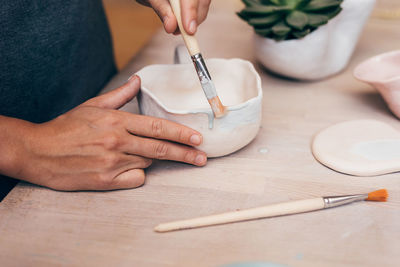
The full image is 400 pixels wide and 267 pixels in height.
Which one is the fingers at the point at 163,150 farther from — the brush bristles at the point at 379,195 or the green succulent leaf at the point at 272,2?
the green succulent leaf at the point at 272,2

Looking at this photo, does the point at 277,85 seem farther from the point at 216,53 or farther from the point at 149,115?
the point at 149,115

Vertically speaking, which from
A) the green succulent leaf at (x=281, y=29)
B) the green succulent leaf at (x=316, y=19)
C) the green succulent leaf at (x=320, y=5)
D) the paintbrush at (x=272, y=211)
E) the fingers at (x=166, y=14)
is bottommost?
the paintbrush at (x=272, y=211)

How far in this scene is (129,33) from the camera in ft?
7.83

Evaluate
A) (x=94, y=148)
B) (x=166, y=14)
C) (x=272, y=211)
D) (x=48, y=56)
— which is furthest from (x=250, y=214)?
(x=48, y=56)

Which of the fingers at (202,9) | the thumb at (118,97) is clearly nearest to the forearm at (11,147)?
the thumb at (118,97)

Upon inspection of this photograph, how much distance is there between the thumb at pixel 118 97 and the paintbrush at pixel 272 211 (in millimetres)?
229

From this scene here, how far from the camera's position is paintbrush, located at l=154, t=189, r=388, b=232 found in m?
0.51

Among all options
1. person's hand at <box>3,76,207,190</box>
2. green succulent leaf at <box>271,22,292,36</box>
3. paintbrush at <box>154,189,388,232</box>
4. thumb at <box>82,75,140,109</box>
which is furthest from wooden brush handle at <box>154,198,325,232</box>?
green succulent leaf at <box>271,22,292,36</box>

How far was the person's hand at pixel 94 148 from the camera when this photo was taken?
57 cm

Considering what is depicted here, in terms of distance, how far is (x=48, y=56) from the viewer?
781mm

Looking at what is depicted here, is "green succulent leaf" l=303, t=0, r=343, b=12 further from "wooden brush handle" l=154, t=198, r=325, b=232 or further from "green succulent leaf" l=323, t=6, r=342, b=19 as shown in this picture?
"wooden brush handle" l=154, t=198, r=325, b=232

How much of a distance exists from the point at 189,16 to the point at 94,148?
0.25 metres

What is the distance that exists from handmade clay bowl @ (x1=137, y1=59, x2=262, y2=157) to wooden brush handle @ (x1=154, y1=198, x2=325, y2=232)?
131 mm

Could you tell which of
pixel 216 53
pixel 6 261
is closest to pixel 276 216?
pixel 6 261
